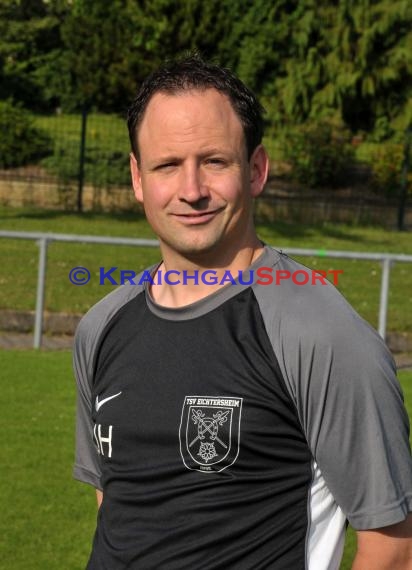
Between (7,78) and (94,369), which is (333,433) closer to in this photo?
(94,369)

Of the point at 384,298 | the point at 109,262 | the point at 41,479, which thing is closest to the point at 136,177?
the point at 41,479

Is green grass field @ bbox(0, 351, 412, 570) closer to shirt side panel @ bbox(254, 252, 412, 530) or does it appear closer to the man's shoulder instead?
the man's shoulder

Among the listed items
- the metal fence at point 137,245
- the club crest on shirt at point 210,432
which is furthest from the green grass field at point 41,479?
the club crest on shirt at point 210,432

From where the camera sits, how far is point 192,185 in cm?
288

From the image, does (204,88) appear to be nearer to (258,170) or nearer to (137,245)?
(258,170)

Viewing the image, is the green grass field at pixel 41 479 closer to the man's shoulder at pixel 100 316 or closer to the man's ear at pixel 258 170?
the man's shoulder at pixel 100 316

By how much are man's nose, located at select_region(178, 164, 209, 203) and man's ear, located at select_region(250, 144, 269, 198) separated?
163mm

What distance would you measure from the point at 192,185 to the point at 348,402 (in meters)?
0.65

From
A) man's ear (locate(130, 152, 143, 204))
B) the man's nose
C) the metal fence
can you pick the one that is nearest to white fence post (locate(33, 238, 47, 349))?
the metal fence

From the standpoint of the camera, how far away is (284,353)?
2752 mm

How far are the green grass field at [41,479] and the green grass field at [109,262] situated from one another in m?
2.37

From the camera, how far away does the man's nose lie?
2871 millimetres

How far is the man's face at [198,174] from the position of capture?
9.48 feet

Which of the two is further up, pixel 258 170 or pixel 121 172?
pixel 258 170
